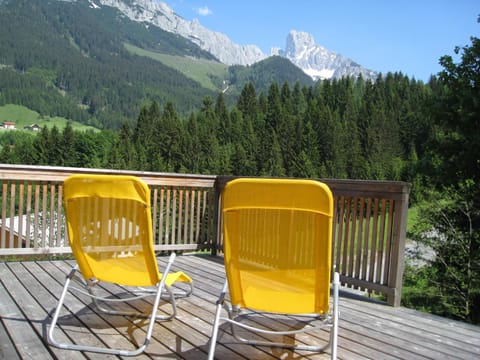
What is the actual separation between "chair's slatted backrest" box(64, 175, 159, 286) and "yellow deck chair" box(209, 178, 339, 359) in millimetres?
603

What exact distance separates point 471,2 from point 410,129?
4384 centimetres

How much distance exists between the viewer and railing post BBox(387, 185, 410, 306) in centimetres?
392

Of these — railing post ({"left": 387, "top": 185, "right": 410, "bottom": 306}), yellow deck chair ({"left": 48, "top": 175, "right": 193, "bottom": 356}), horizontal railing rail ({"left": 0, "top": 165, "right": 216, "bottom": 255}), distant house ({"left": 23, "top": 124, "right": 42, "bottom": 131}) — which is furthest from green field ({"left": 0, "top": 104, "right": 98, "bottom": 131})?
yellow deck chair ({"left": 48, "top": 175, "right": 193, "bottom": 356})

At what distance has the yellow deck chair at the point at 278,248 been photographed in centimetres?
230

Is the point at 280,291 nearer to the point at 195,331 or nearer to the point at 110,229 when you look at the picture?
the point at 195,331

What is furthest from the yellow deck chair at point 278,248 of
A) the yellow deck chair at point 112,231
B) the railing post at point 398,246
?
the railing post at point 398,246

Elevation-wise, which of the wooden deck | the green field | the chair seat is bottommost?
the wooden deck

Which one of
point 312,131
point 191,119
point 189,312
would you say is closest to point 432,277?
point 189,312

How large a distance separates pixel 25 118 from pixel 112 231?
12593 cm

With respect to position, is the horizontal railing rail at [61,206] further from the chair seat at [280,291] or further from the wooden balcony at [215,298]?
the chair seat at [280,291]

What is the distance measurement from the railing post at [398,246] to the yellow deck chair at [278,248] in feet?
5.65

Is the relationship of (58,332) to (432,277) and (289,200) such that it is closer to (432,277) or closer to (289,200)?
(289,200)

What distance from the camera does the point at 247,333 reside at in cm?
302

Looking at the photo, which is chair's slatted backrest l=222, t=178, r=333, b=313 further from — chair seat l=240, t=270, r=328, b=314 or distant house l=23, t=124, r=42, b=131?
distant house l=23, t=124, r=42, b=131
